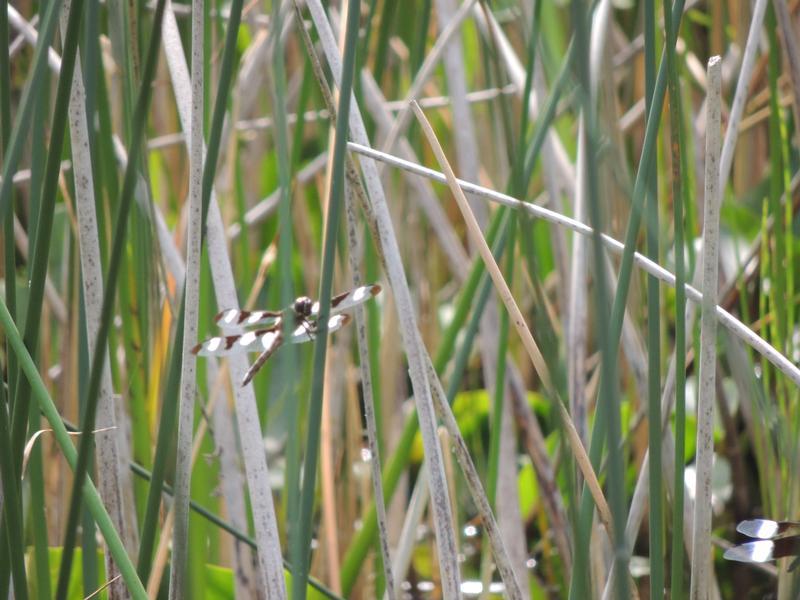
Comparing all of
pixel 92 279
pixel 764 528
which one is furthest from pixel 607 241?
pixel 92 279

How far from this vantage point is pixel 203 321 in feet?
2.50

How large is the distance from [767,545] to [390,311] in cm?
60

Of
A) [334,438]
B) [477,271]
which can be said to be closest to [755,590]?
[334,438]

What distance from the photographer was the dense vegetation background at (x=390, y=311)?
417 millimetres

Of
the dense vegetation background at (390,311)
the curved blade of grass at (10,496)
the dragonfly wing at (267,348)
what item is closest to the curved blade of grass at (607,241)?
the dense vegetation background at (390,311)

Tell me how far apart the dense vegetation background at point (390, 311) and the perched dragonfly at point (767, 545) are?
0.02 meters

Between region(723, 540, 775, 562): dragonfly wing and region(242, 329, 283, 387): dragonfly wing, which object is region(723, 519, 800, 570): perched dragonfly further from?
region(242, 329, 283, 387): dragonfly wing

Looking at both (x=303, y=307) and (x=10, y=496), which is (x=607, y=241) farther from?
(x=10, y=496)

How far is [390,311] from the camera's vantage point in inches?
40.8

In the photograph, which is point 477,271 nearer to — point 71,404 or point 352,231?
point 352,231

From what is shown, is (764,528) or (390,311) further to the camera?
(390,311)

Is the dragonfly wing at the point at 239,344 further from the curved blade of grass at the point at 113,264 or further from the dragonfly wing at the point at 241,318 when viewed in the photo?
the curved blade of grass at the point at 113,264

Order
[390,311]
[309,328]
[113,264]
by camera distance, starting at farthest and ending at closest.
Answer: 1. [390,311]
2. [309,328]
3. [113,264]

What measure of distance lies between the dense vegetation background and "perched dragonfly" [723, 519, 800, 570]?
0.02 metres
